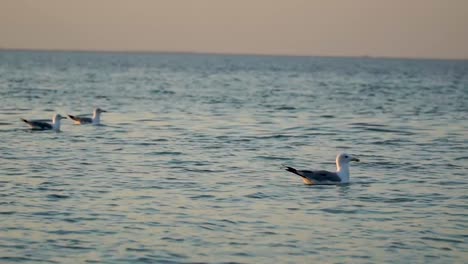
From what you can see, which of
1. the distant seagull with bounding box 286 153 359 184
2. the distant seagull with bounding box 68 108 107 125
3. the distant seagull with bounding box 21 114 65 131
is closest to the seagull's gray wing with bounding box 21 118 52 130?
the distant seagull with bounding box 21 114 65 131

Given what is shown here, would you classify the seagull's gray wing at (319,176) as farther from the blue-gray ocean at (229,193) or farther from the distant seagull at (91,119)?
the distant seagull at (91,119)

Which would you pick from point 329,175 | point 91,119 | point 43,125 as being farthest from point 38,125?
point 329,175

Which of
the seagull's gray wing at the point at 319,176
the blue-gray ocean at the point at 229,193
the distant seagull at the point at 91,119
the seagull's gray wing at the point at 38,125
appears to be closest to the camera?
A: the blue-gray ocean at the point at 229,193

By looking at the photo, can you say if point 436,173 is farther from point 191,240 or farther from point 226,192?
point 191,240

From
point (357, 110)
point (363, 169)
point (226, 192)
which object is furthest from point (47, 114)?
point (226, 192)

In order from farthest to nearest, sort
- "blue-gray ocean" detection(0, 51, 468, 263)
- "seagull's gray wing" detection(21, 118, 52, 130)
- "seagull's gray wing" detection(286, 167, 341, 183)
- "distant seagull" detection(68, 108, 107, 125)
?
"distant seagull" detection(68, 108, 107, 125) < "seagull's gray wing" detection(21, 118, 52, 130) < "seagull's gray wing" detection(286, 167, 341, 183) < "blue-gray ocean" detection(0, 51, 468, 263)

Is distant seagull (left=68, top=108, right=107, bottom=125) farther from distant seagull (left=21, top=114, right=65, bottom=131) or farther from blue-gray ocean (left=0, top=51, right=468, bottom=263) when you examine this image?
distant seagull (left=21, top=114, right=65, bottom=131)

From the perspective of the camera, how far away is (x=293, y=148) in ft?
80.7

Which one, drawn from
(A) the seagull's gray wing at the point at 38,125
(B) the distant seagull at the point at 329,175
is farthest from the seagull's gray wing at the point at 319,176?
(A) the seagull's gray wing at the point at 38,125

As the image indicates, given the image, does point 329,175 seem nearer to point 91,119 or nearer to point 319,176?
point 319,176

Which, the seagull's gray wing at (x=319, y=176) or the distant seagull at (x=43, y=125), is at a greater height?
the seagull's gray wing at (x=319, y=176)

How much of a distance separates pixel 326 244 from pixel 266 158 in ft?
31.6

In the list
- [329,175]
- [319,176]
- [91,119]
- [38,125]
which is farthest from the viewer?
[91,119]

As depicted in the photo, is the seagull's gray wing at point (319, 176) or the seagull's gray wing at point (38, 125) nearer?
the seagull's gray wing at point (319, 176)
